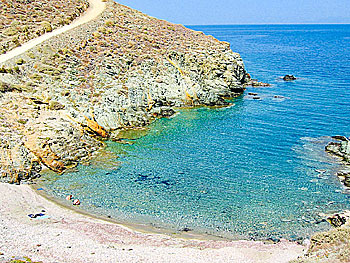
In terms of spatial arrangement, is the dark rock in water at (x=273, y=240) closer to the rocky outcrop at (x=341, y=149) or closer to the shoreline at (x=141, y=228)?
the shoreline at (x=141, y=228)

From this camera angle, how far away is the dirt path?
54.2 m

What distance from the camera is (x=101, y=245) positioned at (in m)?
26.0

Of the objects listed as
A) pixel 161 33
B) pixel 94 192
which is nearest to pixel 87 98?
pixel 94 192

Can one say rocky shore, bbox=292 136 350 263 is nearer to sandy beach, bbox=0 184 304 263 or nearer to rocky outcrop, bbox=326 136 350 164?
sandy beach, bbox=0 184 304 263

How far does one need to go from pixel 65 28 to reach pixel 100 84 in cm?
1803

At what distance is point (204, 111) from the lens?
59.7m

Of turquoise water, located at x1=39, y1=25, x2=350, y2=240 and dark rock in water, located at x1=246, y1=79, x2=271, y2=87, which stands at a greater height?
dark rock in water, located at x1=246, y1=79, x2=271, y2=87

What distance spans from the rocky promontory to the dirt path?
1.79 m

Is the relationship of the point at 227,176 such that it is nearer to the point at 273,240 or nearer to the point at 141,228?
the point at 273,240

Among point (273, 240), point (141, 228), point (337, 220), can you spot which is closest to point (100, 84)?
point (141, 228)

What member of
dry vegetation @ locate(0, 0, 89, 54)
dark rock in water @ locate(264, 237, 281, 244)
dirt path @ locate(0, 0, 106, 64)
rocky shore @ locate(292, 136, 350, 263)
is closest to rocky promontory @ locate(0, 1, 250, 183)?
dirt path @ locate(0, 0, 106, 64)

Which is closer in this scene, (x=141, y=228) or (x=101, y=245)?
(x=101, y=245)

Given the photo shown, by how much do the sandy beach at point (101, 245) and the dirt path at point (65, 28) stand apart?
3220 centimetres

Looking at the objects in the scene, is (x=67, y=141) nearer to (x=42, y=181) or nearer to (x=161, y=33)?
(x=42, y=181)
